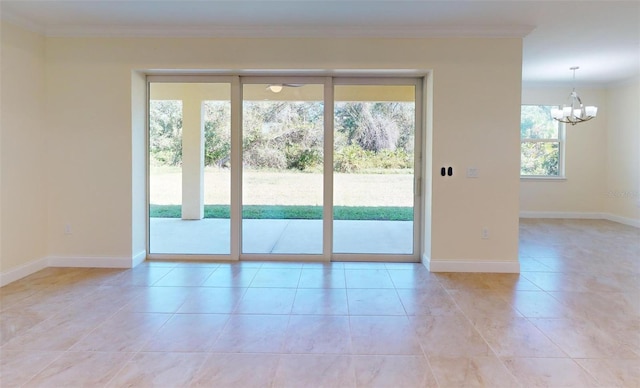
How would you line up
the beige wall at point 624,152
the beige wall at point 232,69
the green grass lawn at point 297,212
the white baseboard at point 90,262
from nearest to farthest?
the beige wall at point 232,69 → the white baseboard at point 90,262 → the green grass lawn at point 297,212 → the beige wall at point 624,152

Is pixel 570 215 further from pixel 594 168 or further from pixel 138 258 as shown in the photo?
pixel 138 258

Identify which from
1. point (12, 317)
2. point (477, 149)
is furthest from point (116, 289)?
point (477, 149)

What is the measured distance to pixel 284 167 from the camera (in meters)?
4.41

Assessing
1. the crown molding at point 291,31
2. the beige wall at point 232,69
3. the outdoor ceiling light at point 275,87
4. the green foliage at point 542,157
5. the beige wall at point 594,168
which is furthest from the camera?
the green foliage at point 542,157

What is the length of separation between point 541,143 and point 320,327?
6922 mm

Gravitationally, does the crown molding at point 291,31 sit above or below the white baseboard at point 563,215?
above

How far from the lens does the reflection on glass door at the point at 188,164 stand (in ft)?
14.2

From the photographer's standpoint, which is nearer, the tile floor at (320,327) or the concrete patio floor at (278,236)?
the tile floor at (320,327)

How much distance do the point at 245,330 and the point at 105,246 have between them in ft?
7.93

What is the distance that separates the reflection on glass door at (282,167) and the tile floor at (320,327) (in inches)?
17.5

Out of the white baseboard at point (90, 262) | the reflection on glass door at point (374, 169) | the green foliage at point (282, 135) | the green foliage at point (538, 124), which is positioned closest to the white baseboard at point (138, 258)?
the white baseboard at point (90, 262)

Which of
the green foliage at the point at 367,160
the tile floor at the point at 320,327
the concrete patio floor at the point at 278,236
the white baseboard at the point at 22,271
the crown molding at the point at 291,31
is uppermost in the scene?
the crown molding at the point at 291,31

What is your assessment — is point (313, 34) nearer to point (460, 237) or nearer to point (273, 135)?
point (273, 135)

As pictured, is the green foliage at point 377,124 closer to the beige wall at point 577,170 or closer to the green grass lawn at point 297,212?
the green grass lawn at point 297,212
